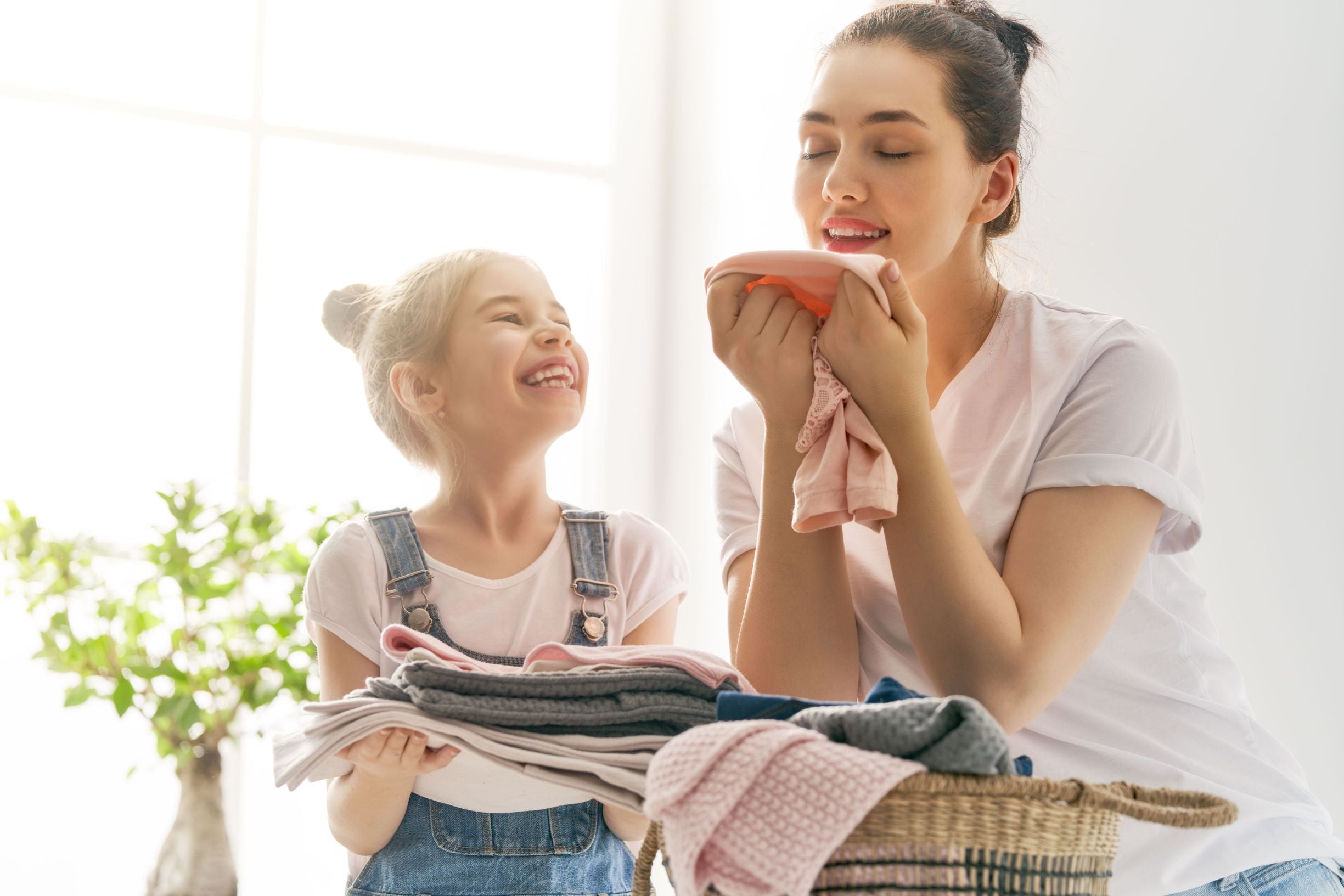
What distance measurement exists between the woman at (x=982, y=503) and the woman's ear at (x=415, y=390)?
1.24 feet

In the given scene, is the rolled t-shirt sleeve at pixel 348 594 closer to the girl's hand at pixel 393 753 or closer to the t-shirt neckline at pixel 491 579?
the t-shirt neckline at pixel 491 579

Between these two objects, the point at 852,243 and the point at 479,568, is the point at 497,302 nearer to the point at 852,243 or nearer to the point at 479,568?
the point at 479,568

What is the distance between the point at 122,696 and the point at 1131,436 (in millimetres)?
1873

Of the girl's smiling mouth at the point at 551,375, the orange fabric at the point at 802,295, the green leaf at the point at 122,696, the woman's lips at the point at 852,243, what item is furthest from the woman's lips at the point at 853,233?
the green leaf at the point at 122,696

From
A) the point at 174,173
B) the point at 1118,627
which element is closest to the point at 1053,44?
the point at 1118,627

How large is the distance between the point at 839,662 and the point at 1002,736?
0.37m

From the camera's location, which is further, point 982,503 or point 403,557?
point 403,557

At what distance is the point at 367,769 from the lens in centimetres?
82

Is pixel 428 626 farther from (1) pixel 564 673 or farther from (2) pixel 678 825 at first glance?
(2) pixel 678 825

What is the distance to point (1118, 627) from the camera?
3.23ft

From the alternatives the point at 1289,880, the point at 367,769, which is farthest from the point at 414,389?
the point at 1289,880

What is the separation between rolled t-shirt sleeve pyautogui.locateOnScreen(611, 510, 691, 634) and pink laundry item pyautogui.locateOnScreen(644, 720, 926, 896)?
0.63 m

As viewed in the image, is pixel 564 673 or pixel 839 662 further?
pixel 839 662

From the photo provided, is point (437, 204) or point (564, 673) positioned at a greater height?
point (437, 204)
